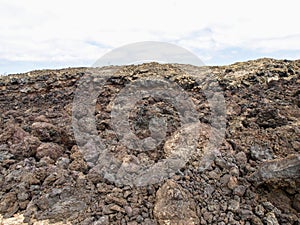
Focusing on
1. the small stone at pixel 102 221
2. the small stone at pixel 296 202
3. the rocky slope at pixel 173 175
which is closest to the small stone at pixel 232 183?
the rocky slope at pixel 173 175

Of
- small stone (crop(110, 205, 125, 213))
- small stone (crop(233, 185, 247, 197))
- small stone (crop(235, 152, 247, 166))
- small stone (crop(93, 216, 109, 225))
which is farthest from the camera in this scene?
small stone (crop(235, 152, 247, 166))

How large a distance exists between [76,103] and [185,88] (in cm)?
201

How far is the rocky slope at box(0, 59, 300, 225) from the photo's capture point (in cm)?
317

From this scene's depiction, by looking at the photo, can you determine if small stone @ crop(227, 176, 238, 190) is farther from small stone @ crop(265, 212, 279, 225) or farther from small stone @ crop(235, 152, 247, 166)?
small stone @ crop(265, 212, 279, 225)

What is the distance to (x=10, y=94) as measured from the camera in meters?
6.17

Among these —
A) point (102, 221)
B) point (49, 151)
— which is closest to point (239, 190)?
point (102, 221)

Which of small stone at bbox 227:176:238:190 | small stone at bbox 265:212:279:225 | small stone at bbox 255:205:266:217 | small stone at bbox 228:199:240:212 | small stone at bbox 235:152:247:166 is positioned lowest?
small stone at bbox 265:212:279:225

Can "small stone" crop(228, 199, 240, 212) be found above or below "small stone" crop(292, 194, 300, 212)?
above

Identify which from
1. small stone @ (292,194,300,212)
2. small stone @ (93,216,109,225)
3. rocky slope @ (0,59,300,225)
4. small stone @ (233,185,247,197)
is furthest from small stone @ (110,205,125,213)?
small stone @ (292,194,300,212)

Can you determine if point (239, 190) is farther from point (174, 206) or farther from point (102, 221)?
point (102, 221)

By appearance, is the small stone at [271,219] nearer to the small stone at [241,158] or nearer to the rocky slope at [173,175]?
the rocky slope at [173,175]

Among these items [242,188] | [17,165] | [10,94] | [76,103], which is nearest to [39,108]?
[76,103]

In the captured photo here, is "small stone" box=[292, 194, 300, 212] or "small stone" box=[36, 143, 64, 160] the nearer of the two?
"small stone" box=[292, 194, 300, 212]

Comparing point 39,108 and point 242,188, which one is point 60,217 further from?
point 39,108
